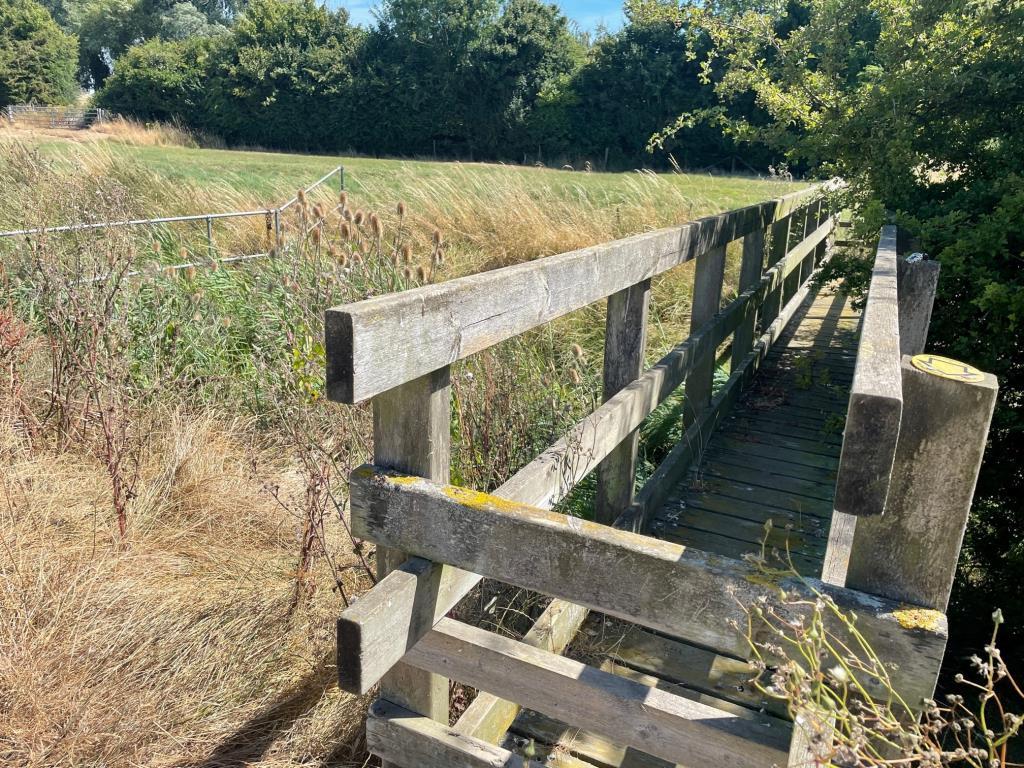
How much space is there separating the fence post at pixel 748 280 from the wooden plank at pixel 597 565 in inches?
146


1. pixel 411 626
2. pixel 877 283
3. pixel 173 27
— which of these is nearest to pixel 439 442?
pixel 411 626

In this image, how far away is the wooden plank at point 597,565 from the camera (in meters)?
1.45

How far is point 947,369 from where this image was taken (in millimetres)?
1311

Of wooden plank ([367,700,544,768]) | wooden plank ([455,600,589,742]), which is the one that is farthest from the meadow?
wooden plank ([367,700,544,768])

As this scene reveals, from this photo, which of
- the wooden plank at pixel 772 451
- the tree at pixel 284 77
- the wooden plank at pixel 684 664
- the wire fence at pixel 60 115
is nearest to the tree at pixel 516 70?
the tree at pixel 284 77

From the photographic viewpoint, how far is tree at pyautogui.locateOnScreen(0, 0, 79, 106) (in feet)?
162

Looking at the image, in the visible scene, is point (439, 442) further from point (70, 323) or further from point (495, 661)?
point (70, 323)

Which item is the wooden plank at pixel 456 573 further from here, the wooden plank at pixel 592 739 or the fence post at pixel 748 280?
the fence post at pixel 748 280

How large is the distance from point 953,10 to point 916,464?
494 centimetres

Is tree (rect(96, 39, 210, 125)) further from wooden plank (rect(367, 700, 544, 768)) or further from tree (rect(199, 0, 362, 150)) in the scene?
wooden plank (rect(367, 700, 544, 768))

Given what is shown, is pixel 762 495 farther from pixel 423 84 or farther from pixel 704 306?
pixel 423 84

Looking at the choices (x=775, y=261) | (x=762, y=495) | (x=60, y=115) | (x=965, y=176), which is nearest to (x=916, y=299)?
(x=762, y=495)

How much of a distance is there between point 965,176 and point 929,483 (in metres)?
4.03

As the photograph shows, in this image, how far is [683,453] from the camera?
159 inches
